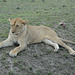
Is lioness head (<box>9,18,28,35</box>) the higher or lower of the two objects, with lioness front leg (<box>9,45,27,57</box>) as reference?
higher

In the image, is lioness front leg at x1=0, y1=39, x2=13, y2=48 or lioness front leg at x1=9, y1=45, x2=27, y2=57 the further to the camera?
lioness front leg at x1=0, y1=39, x2=13, y2=48

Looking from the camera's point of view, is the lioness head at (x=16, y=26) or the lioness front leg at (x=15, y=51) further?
the lioness head at (x=16, y=26)

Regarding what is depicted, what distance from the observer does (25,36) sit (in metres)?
5.20

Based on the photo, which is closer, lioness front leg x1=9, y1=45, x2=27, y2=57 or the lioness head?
lioness front leg x1=9, y1=45, x2=27, y2=57

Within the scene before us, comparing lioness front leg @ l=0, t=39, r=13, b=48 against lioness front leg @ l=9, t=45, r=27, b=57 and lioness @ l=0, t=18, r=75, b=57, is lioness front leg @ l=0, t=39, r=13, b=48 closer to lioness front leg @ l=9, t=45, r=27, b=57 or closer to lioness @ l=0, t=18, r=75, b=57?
lioness @ l=0, t=18, r=75, b=57

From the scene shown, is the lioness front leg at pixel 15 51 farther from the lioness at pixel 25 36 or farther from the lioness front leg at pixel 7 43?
the lioness front leg at pixel 7 43

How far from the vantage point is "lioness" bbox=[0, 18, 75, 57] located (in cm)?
479

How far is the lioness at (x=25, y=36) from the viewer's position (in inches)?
188

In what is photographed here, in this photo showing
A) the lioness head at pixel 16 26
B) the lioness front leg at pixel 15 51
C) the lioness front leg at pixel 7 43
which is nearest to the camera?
the lioness front leg at pixel 15 51

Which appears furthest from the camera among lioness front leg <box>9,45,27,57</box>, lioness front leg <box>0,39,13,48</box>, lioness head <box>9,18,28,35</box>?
lioness front leg <box>0,39,13,48</box>

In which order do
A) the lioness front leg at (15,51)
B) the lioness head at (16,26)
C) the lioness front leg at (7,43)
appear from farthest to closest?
the lioness front leg at (7,43)
the lioness head at (16,26)
the lioness front leg at (15,51)

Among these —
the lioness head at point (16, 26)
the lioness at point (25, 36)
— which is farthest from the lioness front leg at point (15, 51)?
the lioness head at point (16, 26)

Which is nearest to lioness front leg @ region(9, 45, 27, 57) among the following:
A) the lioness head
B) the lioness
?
the lioness

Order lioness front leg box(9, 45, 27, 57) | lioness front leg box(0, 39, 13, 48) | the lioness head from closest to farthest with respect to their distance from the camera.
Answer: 1. lioness front leg box(9, 45, 27, 57)
2. the lioness head
3. lioness front leg box(0, 39, 13, 48)
